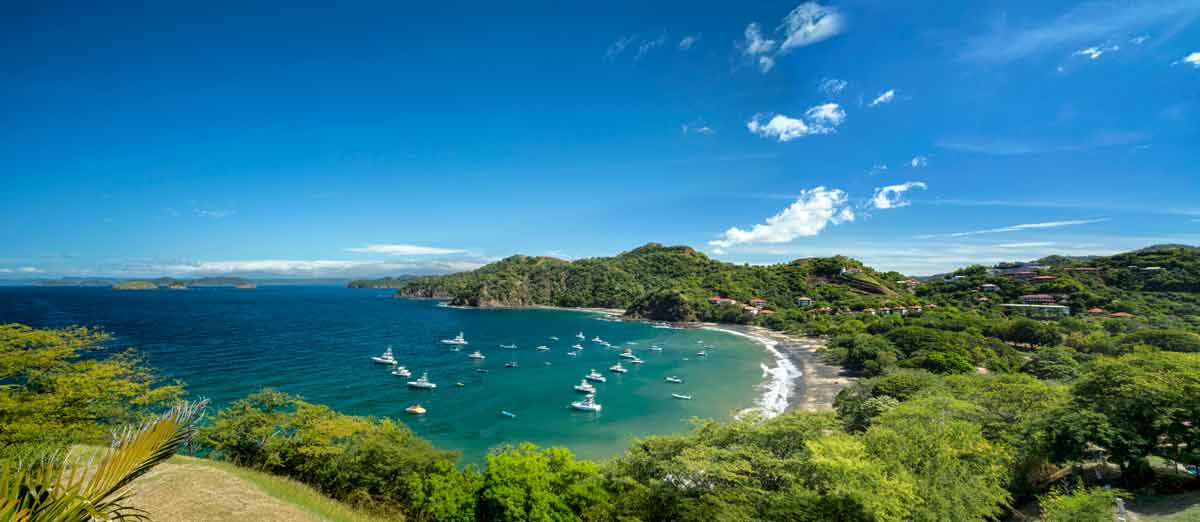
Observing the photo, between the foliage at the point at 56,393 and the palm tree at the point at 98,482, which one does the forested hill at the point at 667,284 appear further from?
the palm tree at the point at 98,482

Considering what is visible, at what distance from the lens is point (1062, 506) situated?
40.0 feet

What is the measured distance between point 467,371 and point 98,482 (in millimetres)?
54434

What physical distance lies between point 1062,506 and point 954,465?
240cm

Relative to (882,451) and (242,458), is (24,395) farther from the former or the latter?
(882,451)

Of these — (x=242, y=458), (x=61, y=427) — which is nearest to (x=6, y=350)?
(x=61, y=427)

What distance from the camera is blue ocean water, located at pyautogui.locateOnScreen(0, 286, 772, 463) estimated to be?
116ft

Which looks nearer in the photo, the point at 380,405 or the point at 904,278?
the point at 380,405

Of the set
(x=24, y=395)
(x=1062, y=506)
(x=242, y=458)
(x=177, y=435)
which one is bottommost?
(x=242, y=458)

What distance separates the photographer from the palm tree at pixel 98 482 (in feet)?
6.88

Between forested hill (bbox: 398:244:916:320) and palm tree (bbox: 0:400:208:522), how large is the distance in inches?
4264

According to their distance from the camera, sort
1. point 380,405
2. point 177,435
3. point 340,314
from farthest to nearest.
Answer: point 340,314, point 380,405, point 177,435

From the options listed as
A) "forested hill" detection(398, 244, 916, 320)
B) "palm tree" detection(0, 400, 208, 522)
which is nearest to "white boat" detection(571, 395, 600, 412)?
"palm tree" detection(0, 400, 208, 522)

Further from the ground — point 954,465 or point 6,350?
point 6,350

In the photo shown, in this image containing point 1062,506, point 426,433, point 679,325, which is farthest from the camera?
point 679,325
